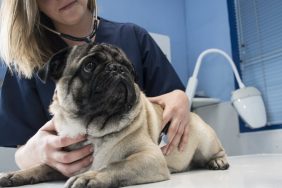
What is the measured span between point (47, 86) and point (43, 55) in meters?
0.10

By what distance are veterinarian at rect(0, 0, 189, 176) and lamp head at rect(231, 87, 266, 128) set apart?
55 cm

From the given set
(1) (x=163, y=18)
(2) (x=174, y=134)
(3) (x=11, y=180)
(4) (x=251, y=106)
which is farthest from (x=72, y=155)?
(1) (x=163, y=18)

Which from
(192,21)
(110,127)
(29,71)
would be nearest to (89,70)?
(110,127)

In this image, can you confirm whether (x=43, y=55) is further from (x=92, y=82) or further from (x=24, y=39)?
(x=92, y=82)

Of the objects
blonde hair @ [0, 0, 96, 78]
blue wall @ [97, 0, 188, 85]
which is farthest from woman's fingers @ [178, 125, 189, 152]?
blue wall @ [97, 0, 188, 85]

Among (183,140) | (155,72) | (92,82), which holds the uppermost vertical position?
(92,82)

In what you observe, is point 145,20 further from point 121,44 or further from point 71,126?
point 71,126

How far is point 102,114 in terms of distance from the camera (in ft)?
2.79

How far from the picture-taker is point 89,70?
0.83m

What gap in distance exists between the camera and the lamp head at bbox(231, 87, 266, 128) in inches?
67.1

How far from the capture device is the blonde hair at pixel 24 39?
1.16 m

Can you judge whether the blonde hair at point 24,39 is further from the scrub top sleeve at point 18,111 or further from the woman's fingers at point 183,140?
the woman's fingers at point 183,140

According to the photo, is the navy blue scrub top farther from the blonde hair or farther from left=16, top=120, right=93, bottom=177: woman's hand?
left=16, top=120, right=93, bottom=177: woman's hand

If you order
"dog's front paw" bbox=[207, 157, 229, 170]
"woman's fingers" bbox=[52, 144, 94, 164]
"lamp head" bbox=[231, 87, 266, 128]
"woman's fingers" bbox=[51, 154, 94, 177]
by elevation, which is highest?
"woman's fingers" bbox=[52, 144, 94, 164]
